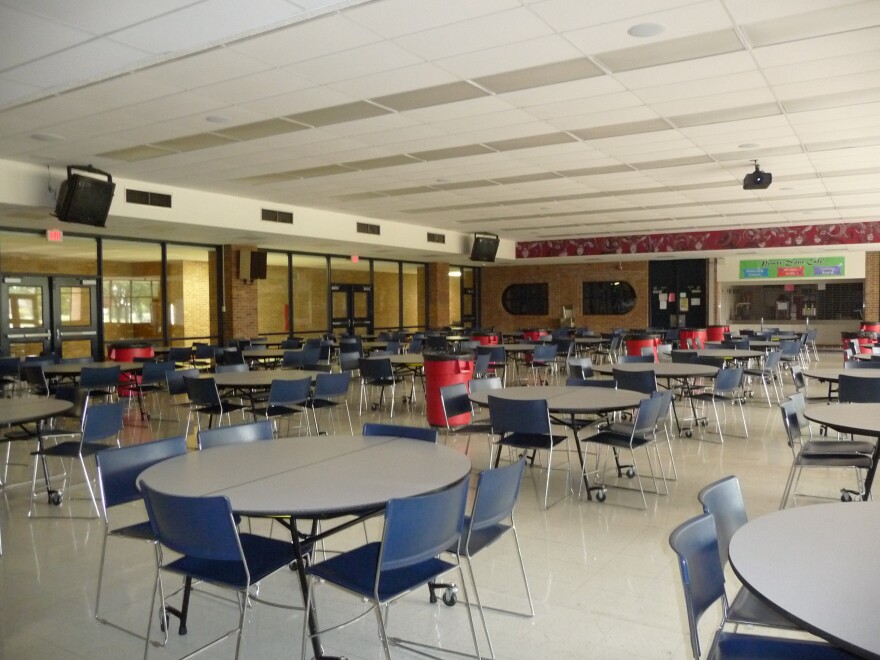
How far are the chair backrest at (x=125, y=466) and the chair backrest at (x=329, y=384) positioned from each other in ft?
10.2

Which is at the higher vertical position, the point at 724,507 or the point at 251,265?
the point at 251,265

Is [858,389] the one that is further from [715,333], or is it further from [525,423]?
[715,333]

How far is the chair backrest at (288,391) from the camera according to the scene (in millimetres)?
6223

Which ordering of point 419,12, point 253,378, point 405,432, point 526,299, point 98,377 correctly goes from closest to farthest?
point 405,432 < point 419,12 < point 253,378 < point 98,377 < point 526,299

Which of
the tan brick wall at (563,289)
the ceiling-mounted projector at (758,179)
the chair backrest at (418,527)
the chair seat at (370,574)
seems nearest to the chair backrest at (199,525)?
the chair seat at (370,574)

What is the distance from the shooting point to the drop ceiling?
4336 millimetres

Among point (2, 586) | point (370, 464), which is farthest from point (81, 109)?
point (370, 464)

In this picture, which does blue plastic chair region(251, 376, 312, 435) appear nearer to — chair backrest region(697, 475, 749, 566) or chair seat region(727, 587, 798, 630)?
chair backrest region(697, 475, 749, 566)

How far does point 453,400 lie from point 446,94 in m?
2.57

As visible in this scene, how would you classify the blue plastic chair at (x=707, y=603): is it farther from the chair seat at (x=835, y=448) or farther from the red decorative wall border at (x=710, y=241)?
the red decorative wall border at (x=710, y=241)

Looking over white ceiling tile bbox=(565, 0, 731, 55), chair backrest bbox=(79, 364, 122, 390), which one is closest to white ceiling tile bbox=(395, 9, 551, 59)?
white ceiling tile bbox=(565, 0, 731, 55)

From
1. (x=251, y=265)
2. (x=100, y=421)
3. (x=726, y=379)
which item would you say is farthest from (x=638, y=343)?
(x=100, y=421)

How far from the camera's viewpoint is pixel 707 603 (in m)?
2.08

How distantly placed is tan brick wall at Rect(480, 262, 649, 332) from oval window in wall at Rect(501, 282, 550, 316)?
130mm
